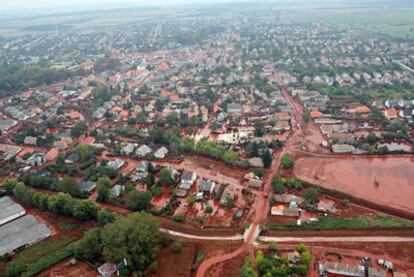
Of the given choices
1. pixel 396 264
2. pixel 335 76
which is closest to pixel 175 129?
pixel 396 264

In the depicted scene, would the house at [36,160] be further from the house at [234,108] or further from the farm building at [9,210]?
the house at [234,108]

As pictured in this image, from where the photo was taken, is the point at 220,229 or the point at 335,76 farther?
the point at 335,76

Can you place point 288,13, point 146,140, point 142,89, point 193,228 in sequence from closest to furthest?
point 193,228 < point 146,140 < point 142,89 < point 288,13

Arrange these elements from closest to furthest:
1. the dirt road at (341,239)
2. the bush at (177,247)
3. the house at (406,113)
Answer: the bush at (177,247) → the dirt road at (341,239) → the house at (406,113)

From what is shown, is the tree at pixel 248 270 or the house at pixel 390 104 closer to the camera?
the tree at pixel 248 270

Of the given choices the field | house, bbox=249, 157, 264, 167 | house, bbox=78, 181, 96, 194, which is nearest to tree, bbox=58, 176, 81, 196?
house, bbox=78, 181, 96, 194

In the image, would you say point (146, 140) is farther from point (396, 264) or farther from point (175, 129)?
point (396, 264)

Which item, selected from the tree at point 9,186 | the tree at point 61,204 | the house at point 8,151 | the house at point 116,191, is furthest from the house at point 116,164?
the house at point 8,151
